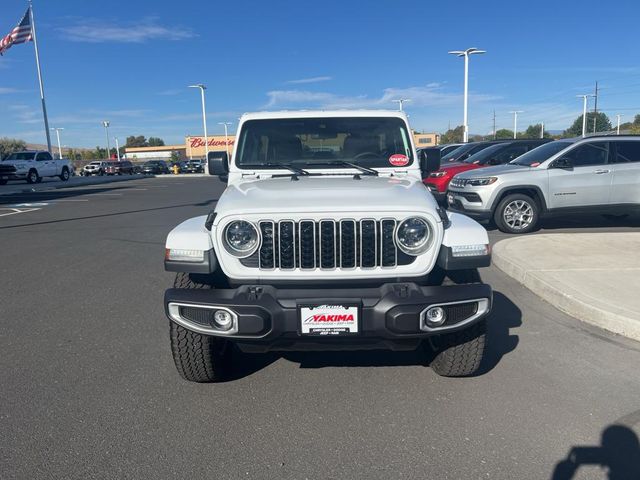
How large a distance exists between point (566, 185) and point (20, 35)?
32858 millimetres

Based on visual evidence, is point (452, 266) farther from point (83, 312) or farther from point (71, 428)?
point (83, 312)

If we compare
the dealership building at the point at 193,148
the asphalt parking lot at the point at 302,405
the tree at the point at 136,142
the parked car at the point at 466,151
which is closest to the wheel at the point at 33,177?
the parked car at the point at 466,151

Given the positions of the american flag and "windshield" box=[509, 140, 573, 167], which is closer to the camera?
"windshield" box=[509, 140, 573, 167]

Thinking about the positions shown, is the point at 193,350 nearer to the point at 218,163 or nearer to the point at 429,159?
the point at 218,163

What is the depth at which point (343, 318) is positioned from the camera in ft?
10.0

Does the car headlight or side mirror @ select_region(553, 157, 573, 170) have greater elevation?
side mirror @ select_region(553, 157, 573, 170)

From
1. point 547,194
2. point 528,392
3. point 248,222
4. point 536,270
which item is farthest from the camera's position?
point 547,194

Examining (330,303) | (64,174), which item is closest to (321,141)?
(330,303)

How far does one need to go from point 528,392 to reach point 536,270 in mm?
2855

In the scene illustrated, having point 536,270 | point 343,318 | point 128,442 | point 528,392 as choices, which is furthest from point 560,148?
point 128,442

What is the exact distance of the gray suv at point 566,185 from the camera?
9.26 meters

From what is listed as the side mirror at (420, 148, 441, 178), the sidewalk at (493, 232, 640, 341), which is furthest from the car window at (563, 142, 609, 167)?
the side mirror at (420, 148, 441, 178)

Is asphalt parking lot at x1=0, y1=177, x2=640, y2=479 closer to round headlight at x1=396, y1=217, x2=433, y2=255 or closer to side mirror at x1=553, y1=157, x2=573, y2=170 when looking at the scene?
round headlight at x1=396, y1=217, x2=433, y2=255

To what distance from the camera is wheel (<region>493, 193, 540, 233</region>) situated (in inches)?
371
